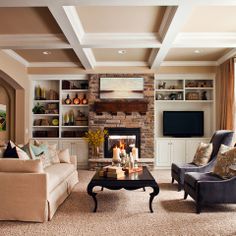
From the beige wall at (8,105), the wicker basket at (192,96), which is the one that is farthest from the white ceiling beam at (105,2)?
the beige wall at (8,105)

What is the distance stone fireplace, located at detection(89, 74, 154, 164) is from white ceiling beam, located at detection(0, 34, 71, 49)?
102 inches

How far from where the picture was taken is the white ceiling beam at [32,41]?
213 inches

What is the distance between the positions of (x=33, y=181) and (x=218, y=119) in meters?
5.47

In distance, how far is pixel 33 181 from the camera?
3717 millimetres

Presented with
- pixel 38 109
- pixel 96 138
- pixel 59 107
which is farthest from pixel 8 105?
pixel 96 138

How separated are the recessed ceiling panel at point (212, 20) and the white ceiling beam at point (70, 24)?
176cm

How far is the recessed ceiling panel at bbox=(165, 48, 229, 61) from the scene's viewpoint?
6.65 metres

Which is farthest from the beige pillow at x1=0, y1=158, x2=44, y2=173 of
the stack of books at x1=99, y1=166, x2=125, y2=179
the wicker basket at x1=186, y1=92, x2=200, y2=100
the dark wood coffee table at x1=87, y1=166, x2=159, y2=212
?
the wicker basket at x1=186, y1=92, x2=200, y2=100

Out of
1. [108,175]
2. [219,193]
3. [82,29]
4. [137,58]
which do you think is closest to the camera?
[219,193]

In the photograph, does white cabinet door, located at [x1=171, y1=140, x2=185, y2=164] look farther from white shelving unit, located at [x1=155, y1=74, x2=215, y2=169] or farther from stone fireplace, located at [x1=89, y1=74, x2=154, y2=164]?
stone fireplace, located at [x1=89, y1=74, x2=154, y2=164]

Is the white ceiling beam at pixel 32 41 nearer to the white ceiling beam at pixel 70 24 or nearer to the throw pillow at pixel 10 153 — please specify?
the white ceiling beam at pixel 70 24

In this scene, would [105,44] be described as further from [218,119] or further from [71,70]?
[218,119]

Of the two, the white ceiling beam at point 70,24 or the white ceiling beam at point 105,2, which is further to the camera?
the white ceiling beam at point 70,24

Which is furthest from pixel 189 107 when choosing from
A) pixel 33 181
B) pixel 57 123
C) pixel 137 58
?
pixel 33 181
